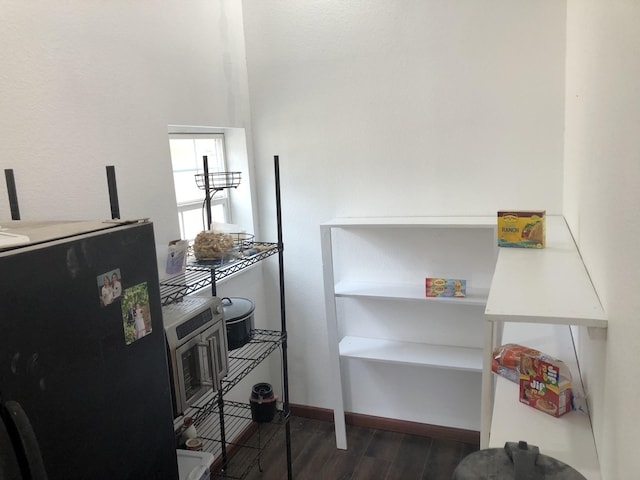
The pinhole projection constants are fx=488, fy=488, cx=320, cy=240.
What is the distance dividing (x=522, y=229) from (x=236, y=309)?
1254 millimetres

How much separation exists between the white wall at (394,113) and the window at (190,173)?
334 mm

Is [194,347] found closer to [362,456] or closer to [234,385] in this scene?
[234,385]

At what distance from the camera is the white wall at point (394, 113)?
249cm

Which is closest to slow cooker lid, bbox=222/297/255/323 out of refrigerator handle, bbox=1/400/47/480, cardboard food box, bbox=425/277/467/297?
cardboard food box, bbox=425/277/467/297

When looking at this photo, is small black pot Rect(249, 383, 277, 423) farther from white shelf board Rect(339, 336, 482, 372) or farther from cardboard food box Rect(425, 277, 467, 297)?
cardboard food box Rect(425, 277, 467, 297)

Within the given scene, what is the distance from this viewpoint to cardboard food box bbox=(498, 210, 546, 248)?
5.90ft

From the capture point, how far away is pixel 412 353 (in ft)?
9.21

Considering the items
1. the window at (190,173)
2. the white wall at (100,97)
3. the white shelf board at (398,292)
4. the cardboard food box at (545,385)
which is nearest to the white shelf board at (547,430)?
the cardboard food box at (545,385)

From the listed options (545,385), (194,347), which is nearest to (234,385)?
(194,347)

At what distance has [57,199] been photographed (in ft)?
5.82

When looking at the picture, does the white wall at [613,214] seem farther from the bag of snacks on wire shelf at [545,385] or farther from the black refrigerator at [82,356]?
the black refrigerator at [82,356]

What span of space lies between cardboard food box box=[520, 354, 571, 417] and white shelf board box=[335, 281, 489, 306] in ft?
3.44

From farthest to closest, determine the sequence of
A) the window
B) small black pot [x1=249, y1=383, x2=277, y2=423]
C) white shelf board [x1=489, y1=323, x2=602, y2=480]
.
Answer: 1. small black pot [x1=249, y1=383, x2=277, y2=423]
2. the window
3. white shelf board [x1=489, y1=323, x2=602, y2=480]

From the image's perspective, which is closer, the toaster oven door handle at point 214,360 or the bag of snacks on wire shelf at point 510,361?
the bag of snacks on wire shelf at point 510,361
